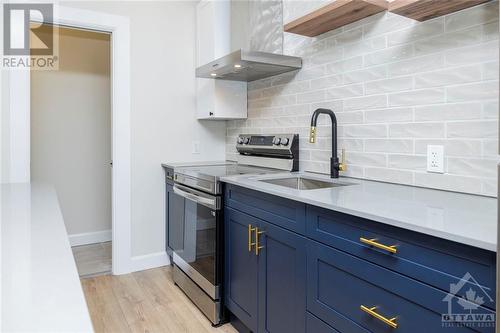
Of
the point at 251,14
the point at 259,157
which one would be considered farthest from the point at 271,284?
the point at 251,14

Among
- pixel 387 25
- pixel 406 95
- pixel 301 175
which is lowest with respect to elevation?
pixel 301 175

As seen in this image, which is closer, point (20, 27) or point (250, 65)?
point (250, 65)

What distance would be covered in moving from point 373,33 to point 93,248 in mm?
Result: 3348

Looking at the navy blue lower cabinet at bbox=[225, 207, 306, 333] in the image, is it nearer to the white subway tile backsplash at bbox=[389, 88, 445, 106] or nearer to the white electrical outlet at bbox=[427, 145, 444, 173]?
the white electrical outlet at bbox=[427, 145, 444, 173]

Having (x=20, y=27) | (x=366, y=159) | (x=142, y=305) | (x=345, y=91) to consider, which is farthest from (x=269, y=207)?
(x=20, y=27)

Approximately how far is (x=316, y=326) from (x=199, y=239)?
1.12m

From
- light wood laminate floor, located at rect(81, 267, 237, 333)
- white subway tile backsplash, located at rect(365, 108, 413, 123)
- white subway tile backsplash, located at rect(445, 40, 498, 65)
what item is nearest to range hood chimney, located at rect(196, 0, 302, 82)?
white subway tile backsplash, located at rect(365, 108, 413, 123)

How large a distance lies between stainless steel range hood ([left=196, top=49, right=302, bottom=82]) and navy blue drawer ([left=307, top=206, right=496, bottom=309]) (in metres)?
1.22

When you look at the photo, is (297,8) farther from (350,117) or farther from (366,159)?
(366,159)

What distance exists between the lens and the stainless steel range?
6.99 ft

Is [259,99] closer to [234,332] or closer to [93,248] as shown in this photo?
[234,332]

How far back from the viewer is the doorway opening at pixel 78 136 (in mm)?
3582

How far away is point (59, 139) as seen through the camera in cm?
367

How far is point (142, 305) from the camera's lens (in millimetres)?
2434
